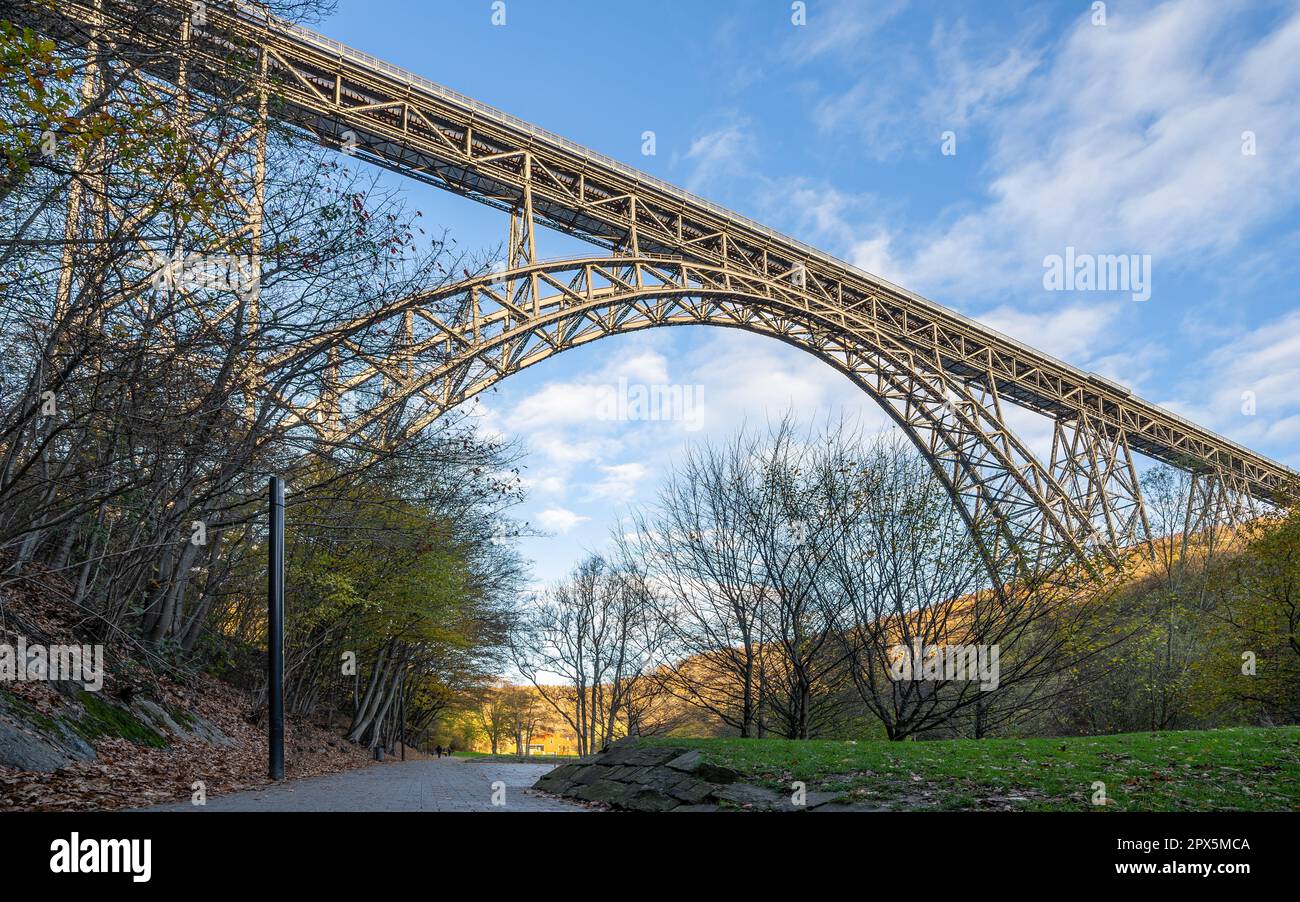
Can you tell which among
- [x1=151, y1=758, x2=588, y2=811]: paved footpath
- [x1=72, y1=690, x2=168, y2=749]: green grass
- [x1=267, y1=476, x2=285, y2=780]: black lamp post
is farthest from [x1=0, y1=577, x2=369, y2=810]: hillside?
[x1=267, y1=476, x2=285, y2=780]: black lamp post

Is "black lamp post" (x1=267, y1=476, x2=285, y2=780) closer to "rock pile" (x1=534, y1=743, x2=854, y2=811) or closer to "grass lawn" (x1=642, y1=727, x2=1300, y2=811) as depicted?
"rock pile" (x1=534, y1=743, x2=854, y2=811)

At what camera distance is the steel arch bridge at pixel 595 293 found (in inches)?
320

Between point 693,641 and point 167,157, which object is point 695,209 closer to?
point 693,641

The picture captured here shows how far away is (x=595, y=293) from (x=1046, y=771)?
15605 mm

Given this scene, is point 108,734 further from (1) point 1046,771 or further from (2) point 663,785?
(1) point 1046,771

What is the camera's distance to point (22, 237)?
675 cm

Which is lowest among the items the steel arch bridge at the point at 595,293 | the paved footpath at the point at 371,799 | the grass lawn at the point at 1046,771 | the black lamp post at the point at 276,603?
the paved footpath at the point at 371,799

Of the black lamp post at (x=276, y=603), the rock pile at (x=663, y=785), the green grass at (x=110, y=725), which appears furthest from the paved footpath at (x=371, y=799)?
the green grass at (x=110, y=725)

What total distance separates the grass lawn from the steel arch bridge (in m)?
4.55

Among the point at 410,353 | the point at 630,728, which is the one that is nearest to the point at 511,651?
the point at 630,728

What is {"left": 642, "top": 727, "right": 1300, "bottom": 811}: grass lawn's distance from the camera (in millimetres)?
5793

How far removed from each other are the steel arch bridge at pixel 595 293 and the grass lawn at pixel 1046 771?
455 centimetres

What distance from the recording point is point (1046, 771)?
7016mm

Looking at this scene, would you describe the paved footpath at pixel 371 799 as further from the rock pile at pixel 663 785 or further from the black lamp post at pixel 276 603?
the black lamp post at pixel 276 603
